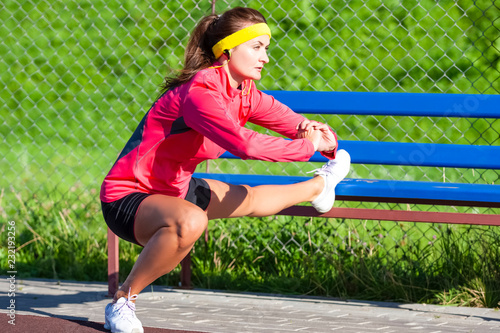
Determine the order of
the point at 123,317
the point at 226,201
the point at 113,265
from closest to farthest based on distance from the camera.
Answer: the point at 123,317
the point at 226,201
the point at 113,265

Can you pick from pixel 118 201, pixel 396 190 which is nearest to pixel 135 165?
pixel 118 201

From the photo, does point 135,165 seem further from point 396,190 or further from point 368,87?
point 368,87

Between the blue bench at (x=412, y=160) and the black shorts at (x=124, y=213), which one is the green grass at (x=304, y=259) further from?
the black shorts at (x=124, y=213)

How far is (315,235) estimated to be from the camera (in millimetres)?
4125

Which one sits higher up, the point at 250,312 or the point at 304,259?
the point at 304,259

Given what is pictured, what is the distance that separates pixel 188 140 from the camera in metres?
2.76

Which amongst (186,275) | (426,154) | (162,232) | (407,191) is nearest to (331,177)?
(407,191)

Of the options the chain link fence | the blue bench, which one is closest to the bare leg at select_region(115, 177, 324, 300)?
the blue bench

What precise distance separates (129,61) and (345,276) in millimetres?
4588

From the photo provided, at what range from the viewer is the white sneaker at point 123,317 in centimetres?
266

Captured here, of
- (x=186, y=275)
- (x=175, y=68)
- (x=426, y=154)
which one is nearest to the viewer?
(x=426, y=154)

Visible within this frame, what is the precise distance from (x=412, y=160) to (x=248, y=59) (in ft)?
3.23

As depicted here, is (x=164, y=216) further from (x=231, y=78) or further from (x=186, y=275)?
(x=186, y=275)

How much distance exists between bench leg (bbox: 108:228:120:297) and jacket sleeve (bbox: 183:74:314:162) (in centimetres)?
106
